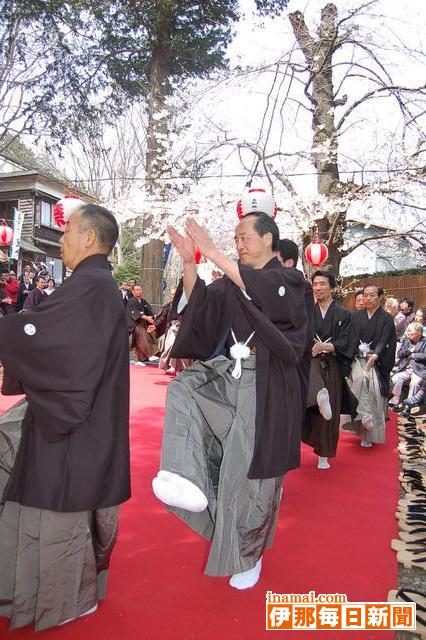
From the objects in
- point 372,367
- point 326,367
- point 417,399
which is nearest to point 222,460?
point 326,367

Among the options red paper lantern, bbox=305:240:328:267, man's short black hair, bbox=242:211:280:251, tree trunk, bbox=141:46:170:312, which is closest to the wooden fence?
tree trunk, bbox=141:46:170:312

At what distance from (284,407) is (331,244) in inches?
331

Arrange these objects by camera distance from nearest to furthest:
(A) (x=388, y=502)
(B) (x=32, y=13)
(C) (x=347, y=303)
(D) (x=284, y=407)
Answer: (D) (x=284, y=407)
(A) (x=388, y=502)
(B) (x=32, y=13)
(C) (x=347, y=303)

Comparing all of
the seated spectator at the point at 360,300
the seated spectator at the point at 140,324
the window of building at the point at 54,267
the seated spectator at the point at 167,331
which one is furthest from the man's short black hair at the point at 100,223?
the window of building at the point at 54,267

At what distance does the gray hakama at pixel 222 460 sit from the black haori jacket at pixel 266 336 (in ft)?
0.27

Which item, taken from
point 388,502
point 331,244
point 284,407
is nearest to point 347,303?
point 331,244

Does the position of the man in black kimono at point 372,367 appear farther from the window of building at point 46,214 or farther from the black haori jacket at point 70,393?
the window of building at point 46,214

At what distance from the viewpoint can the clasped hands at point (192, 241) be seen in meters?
2.34

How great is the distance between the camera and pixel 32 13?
1291 centimetres

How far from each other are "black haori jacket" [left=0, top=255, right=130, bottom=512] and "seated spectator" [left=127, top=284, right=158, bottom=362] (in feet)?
29.1

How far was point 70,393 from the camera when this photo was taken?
80.2 inches

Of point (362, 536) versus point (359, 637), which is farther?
point (362, 536)

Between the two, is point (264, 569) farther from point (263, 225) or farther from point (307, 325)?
point (263, 225)

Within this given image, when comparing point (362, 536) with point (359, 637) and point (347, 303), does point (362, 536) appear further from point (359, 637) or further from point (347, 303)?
point (347, 303)
